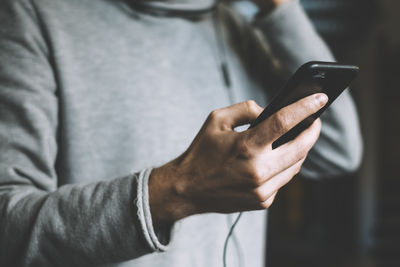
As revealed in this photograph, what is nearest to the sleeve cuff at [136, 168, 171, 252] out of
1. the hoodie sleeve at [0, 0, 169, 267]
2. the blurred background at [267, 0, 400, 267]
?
the hoodie sleeve at [0, 0, 169, 267]

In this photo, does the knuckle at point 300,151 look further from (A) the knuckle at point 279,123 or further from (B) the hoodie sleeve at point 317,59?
(B) the hoodie sleeve at point 317,59

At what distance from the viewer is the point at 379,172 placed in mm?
4191

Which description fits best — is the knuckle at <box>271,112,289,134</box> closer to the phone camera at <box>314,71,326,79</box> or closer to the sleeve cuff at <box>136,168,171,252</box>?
the phone camera at <box>314,71,326,79</box>

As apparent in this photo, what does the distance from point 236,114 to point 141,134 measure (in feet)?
0.91

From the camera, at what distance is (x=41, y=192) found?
51 cm

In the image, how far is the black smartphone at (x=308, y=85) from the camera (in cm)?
37

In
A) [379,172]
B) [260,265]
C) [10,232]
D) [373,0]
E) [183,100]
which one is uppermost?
[373,0]

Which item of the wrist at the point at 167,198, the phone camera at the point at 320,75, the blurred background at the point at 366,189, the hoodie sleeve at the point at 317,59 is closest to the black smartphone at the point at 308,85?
the phone camera at the point at 320,75

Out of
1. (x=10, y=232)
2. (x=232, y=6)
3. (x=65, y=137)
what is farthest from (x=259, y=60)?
(x=10, y=232)

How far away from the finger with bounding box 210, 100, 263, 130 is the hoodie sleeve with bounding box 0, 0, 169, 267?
0.40 feet

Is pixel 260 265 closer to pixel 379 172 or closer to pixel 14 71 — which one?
pixel 14 71

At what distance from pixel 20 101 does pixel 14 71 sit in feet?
0.17

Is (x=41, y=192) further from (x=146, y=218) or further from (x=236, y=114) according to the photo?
(x=236, y=114)

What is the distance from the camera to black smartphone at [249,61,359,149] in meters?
0.37
